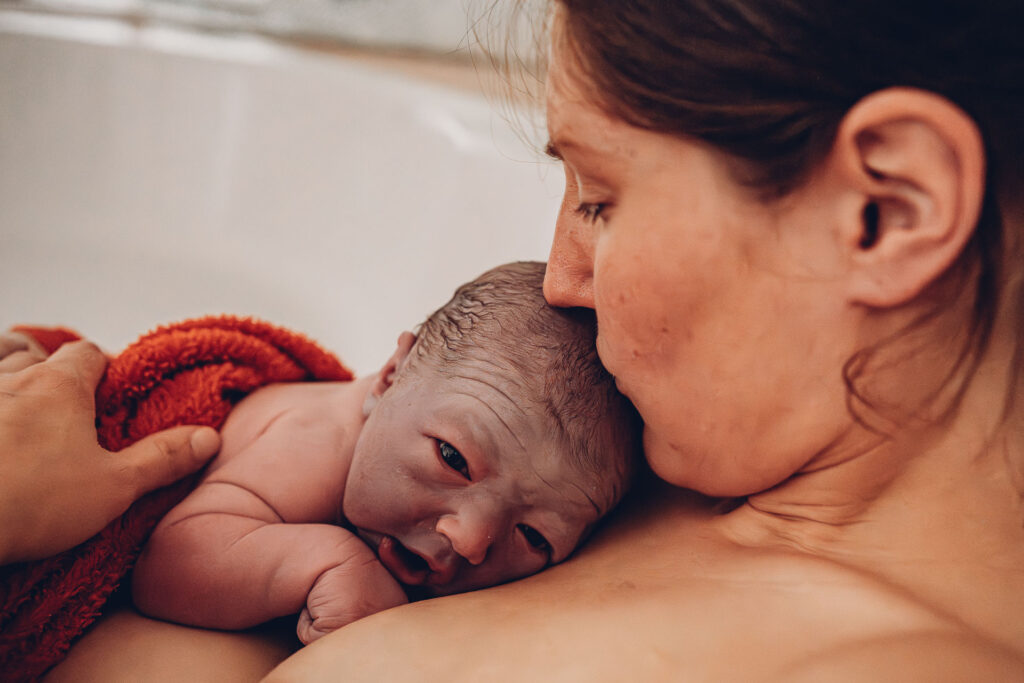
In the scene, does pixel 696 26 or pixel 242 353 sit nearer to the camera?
pixel 696 26

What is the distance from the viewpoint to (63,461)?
2.53 feet

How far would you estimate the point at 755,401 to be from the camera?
66 cm

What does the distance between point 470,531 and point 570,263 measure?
26 cm

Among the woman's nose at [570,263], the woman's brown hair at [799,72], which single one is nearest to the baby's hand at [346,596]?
the woman's nose at [570,263]

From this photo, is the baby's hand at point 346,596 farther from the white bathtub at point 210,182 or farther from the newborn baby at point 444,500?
the white bathtub at point 210,182

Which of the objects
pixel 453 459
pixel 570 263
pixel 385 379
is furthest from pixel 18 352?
pixel 570 263

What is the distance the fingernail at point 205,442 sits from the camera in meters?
0.94

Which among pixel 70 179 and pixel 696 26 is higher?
pixel 696 26

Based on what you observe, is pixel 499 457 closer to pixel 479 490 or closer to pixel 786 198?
pixel 479 490

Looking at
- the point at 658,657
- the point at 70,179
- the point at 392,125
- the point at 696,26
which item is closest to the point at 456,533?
the point at 658,657

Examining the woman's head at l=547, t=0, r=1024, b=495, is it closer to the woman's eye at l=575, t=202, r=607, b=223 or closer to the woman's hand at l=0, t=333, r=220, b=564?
the woman's eye at l=575, t=202, r=607, b=223

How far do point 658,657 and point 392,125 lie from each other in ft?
4.92

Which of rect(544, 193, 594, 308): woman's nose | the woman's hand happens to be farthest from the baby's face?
the woman's hand

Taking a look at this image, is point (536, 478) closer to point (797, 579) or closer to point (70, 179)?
point (797, 579)
